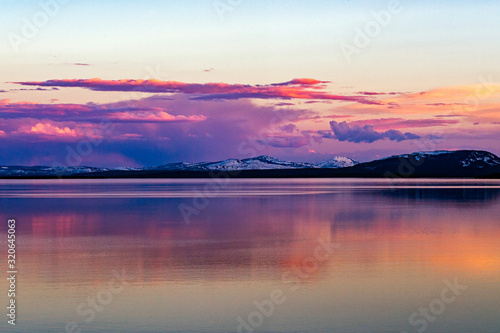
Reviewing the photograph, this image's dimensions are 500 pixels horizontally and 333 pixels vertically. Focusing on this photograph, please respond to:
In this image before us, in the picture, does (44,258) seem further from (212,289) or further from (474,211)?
(474,211)

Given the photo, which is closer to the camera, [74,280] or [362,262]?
[74,280]

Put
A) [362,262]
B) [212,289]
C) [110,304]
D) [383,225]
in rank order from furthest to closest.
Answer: [383,225], [362,262], [212,289], [110,304]

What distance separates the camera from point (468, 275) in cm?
1867

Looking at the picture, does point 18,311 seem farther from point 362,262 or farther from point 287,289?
point 362,262

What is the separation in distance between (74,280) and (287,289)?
5.25 meters

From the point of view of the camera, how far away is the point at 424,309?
48.2 ft

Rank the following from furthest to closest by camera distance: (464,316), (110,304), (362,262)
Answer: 1. (362,262)
2. (110,304)
3. (464,316)

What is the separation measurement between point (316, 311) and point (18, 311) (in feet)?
19.2

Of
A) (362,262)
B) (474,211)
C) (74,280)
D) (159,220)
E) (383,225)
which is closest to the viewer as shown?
(74,280)

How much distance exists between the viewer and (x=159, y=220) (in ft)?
125

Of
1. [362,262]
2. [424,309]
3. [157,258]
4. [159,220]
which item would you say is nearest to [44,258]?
[157,258]

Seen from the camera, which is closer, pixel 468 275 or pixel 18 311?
pixel 18 311

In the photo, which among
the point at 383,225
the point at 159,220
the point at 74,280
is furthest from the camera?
the point at 159,220

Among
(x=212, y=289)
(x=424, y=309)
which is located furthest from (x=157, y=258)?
(x=424, y=309)
